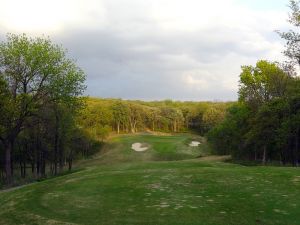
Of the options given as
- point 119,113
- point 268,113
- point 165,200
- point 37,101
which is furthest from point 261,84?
point 119,113

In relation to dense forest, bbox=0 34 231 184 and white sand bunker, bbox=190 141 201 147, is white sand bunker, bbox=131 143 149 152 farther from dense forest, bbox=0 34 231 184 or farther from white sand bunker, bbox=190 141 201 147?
dense forest, bbox=0 34 231 184

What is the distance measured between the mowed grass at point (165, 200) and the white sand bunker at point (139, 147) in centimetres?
5951

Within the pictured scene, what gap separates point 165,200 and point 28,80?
28483mm

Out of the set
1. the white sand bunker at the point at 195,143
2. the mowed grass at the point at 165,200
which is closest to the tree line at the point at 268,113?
the white sand bunker at the point at 195,143

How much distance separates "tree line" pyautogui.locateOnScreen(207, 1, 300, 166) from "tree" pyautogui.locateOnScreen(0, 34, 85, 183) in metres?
27.9

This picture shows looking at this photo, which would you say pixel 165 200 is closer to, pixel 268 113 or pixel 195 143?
pixel 268 113

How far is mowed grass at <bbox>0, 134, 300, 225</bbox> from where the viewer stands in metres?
17.4

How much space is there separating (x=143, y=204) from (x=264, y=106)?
45.8 metres

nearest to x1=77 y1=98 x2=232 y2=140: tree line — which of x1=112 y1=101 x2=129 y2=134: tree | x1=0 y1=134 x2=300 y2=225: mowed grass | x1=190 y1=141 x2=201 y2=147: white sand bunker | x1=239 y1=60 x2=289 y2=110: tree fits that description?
x1=112 y1=101 x2=129 y2=134: tree

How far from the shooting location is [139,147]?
94562 mm

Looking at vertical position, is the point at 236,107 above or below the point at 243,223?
above

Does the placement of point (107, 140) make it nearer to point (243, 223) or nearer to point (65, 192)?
point (65, 192)

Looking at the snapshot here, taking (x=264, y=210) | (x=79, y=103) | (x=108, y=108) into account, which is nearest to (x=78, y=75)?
(x=79, y=103)

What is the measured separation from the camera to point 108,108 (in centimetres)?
11844
